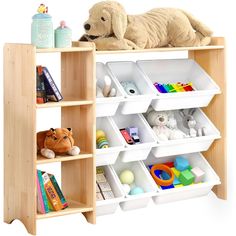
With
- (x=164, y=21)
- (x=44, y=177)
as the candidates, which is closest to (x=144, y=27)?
(x=164, y=21)

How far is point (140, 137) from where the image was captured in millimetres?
4387

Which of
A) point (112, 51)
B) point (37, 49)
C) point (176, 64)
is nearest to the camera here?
point (37, 49)

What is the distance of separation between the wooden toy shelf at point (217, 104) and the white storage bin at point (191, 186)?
98mm

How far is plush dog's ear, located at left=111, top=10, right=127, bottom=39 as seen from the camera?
406 cm

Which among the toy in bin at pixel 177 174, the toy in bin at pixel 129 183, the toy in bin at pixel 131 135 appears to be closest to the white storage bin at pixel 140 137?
the toy in bin at pixel 131 135

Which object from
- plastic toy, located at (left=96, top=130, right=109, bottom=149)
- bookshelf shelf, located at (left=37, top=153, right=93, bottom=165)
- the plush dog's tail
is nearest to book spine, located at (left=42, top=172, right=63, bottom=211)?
bookshelf shelf, located at (left=37, top=153, right=93, bottom=165)

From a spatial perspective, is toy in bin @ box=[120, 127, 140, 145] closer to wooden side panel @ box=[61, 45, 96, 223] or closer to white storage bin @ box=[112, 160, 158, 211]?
white storage bin @ box=[112, 160, 158, 211]

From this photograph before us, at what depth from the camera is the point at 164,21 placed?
A: 431 centimetres

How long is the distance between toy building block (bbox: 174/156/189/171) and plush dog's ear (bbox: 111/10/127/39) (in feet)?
3.15

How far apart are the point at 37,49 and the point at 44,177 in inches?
26.8

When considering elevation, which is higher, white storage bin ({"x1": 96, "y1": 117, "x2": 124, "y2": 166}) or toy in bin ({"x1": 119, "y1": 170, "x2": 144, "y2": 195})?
white storage bin ({"x1": 96, "y1": 117, "x2": 124, "y2": 166})

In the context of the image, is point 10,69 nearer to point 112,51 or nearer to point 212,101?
point 112,51

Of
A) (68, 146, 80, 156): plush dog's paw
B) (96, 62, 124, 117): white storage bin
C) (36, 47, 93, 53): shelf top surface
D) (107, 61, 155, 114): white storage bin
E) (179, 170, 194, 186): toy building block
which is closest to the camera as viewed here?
(36, 47, 93, 53): shelf top surface

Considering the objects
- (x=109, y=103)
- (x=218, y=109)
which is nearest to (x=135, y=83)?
(x=109, y=103)
